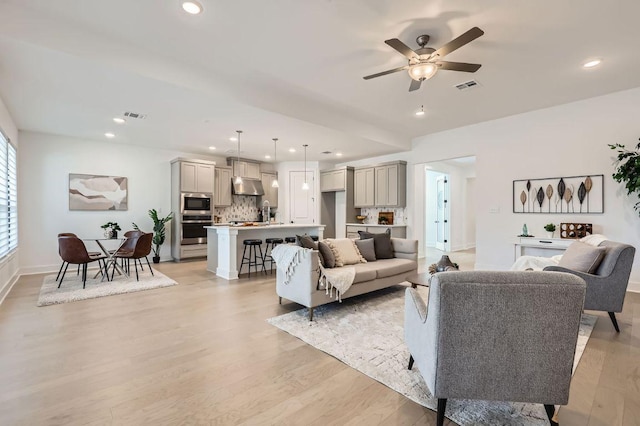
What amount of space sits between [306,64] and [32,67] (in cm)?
295

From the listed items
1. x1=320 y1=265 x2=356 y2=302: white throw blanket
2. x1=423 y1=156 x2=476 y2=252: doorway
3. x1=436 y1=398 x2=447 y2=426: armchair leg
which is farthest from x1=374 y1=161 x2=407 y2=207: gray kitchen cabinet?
x1=436 y1=398 x2=447 y2=426: armchair leg

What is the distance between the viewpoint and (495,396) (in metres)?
1.59

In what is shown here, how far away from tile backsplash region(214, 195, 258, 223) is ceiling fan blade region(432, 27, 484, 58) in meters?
6.61

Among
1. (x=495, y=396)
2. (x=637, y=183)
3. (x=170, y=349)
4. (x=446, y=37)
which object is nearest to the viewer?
(x=495, y=396)

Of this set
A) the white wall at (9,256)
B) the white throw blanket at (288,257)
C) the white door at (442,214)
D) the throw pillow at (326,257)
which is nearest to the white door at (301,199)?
the white door at (442,214)

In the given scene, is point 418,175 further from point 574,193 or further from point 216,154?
point 216,154

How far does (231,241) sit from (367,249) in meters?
2.39

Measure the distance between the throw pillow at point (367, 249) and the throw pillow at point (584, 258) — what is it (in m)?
2.22

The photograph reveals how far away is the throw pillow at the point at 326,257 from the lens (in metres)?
3.81

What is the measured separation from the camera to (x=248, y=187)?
8.27 metres

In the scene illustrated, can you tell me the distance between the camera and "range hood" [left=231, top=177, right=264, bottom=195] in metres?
7.99

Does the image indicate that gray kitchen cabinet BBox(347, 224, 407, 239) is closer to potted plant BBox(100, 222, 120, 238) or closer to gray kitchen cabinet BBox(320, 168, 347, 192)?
gray kitchen cabinet BBox(320, 168, 347, 192)

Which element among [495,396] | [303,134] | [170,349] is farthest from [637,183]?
[170,349]

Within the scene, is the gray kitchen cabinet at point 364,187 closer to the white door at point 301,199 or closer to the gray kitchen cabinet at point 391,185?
the gray kitchen cabinet at point 391,185
